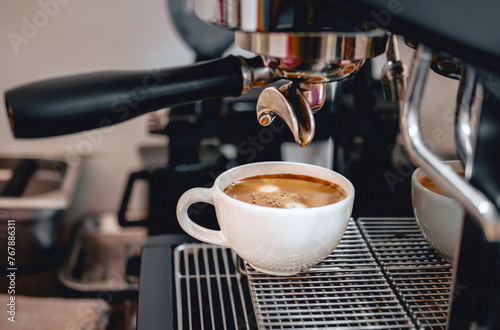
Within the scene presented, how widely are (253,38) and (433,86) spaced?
197 mm

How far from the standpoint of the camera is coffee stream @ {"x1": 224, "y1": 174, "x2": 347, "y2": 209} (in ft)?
1.46

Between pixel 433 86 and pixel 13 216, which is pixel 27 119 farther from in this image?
pixel 13 216

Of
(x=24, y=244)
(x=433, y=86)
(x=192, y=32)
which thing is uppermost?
(x=433, y=86)

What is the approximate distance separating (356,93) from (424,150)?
0.90 ft

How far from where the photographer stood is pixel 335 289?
16.5 inches

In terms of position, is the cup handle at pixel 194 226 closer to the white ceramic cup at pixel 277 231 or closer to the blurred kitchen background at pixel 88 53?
the white ceramic cup at pixel 277 231

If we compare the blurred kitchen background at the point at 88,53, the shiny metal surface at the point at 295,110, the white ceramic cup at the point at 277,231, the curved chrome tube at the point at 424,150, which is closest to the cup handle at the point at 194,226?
the white ceramic cup at the point at 277,231

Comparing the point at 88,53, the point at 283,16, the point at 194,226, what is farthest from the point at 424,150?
the point at 88,53

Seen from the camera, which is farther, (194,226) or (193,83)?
(194,226)

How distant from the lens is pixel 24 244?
947mm

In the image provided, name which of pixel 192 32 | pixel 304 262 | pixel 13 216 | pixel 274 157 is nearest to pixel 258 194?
pixel 304 262

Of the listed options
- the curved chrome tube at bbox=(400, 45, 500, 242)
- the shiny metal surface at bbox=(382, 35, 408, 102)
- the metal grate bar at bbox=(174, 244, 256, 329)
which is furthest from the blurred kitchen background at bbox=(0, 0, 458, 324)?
the curved chrome tube at bbox=(400, 45, 500, 242)

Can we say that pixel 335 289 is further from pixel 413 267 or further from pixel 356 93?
pixel 356 93

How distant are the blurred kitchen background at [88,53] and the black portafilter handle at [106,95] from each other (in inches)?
29.8
